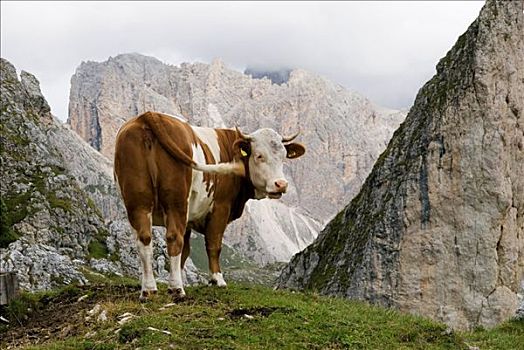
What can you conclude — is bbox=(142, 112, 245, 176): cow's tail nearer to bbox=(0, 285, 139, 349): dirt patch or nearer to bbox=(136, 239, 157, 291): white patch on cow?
bbox=(136, 239, 157, 291): white patch on cow

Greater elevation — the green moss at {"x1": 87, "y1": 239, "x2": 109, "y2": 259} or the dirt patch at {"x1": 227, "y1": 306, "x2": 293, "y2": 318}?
the dirt patch at {"x1": 227, "y1": 306, "x2": 293, "y2": 318}

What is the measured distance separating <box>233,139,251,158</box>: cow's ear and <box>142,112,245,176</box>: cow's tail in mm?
768

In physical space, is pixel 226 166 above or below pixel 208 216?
above

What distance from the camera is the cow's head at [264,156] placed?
1434 centimetres

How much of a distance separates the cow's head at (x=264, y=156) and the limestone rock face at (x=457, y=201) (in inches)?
2724

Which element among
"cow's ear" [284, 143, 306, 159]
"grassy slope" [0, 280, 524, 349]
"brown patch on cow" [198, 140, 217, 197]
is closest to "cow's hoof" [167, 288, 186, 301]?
"grassy slope" [0, 280, 524, 349]

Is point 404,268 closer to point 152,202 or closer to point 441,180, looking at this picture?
point 441,180

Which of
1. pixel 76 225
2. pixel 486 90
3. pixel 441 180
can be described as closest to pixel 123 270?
pixel 76 225

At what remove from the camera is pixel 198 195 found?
1422 cm

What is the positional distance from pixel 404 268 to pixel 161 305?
7550 cm

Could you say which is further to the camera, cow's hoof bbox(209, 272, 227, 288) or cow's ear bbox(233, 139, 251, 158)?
cow's hoof bbox(209, 272, 227, 288)

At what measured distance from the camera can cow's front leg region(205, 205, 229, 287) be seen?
49.1 ft

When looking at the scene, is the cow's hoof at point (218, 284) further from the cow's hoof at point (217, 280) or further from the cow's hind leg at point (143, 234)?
the cow's hind leg at point (143, 234)

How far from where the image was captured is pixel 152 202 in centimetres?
1330
